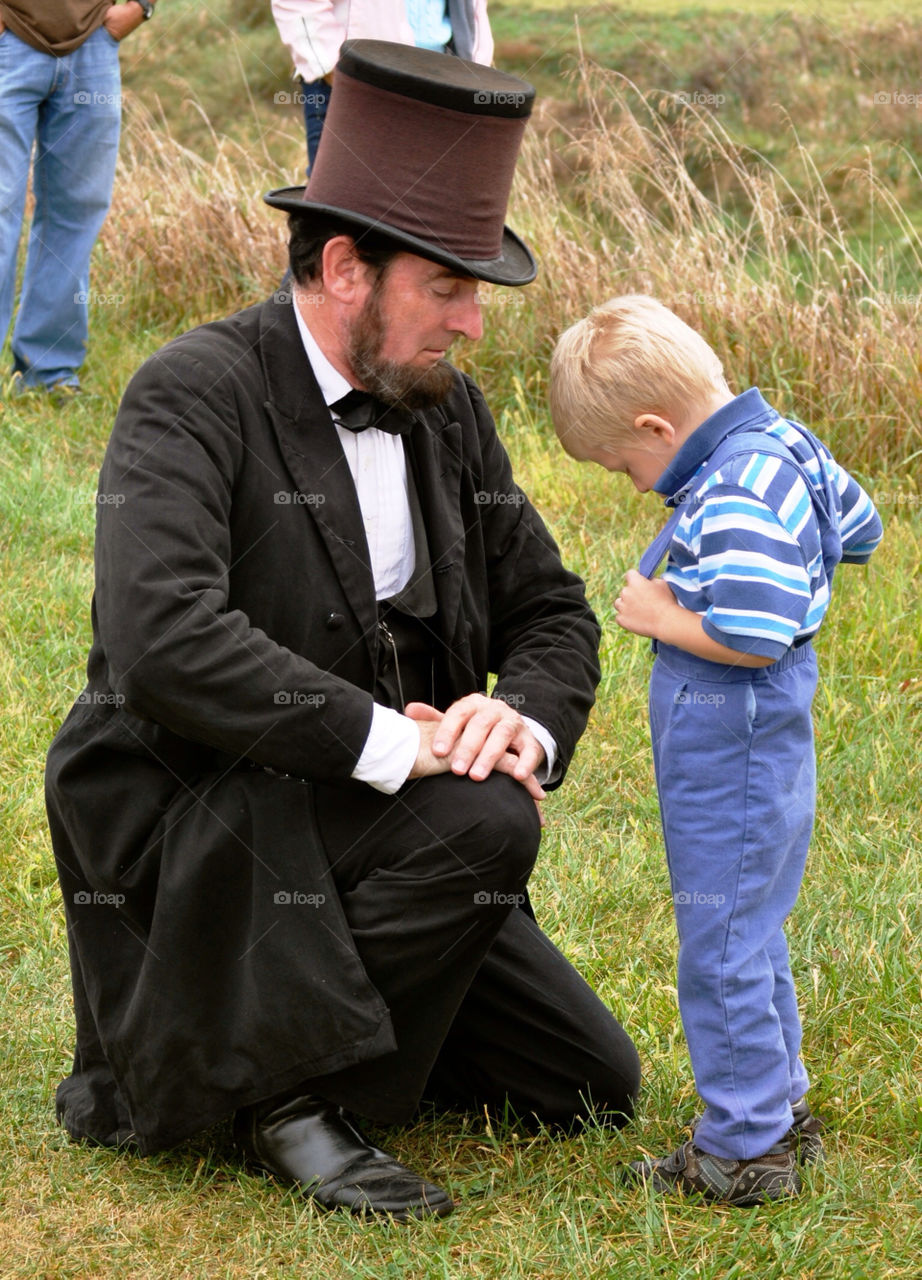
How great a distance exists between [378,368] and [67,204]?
13.2ft

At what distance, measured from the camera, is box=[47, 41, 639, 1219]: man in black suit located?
253cm

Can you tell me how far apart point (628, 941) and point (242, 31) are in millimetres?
17623

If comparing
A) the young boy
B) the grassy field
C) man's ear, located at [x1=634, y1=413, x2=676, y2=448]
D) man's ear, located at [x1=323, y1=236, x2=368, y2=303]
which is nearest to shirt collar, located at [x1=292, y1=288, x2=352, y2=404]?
man's ear, located at [x1=323, y1=236, x2=368, y2=303]

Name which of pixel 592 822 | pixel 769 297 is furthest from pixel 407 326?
pixel 769 297

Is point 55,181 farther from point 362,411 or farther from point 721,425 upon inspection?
point 721,425

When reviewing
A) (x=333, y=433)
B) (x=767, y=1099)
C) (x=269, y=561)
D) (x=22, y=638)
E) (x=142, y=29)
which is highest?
(x=333, y=433)

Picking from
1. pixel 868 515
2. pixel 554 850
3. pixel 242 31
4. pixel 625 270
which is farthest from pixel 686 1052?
pixel 242 31

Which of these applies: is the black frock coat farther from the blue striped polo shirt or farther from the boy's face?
the blue striped polo shirt

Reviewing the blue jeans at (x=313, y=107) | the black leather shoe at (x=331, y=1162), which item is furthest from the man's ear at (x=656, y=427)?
the blue jeans at (x=313, y=107)

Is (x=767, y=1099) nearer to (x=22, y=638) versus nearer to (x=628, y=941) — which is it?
(x=628, y=941)

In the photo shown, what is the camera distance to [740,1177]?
8.45 ft

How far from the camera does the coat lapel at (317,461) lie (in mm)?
2711

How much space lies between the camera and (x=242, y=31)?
62.2ft

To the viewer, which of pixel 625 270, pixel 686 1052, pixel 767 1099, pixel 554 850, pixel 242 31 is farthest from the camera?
pixel 242 31
